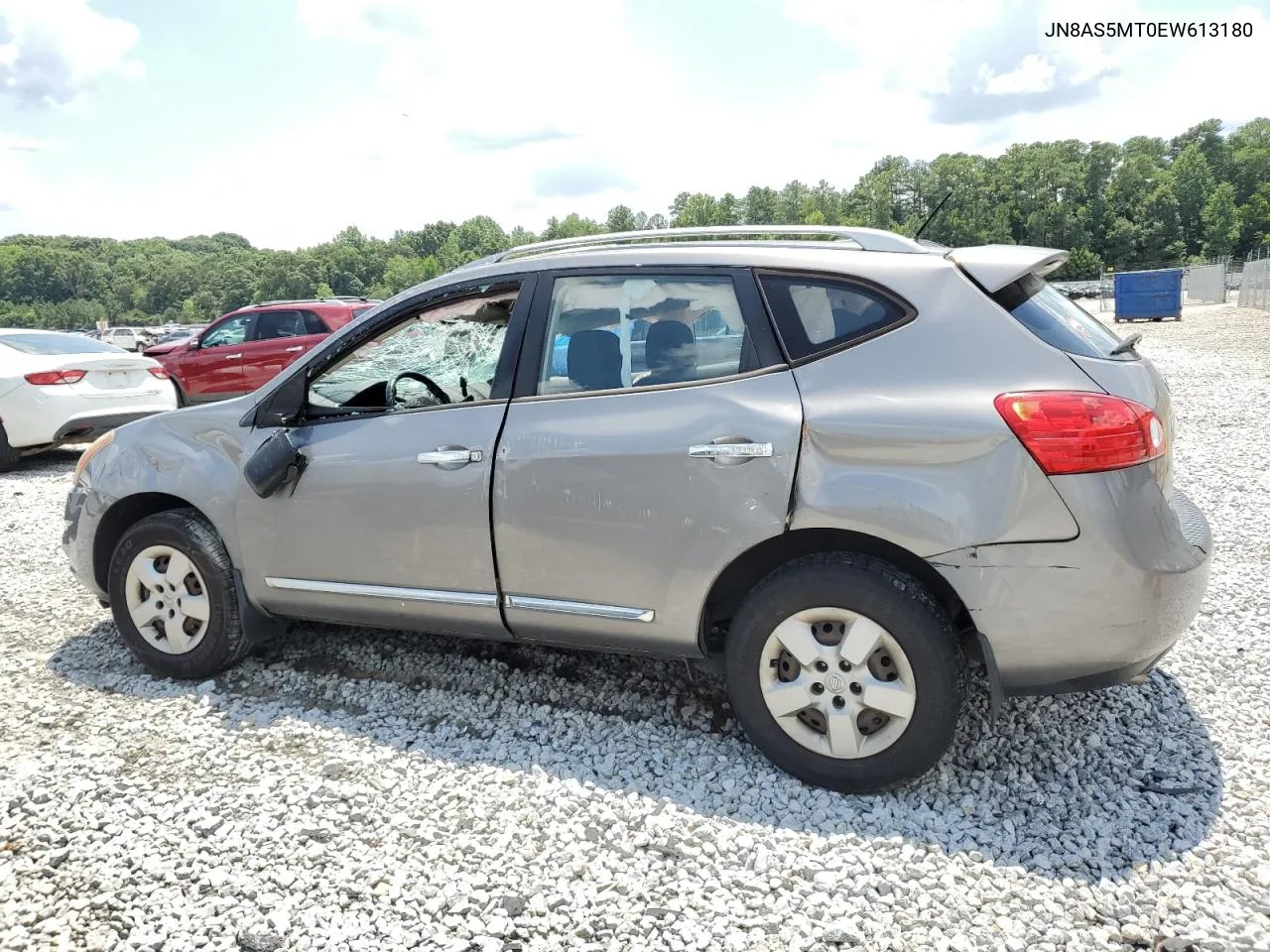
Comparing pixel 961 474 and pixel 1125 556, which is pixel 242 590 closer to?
pixel 961 474

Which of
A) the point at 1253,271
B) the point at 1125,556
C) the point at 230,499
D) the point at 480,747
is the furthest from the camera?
the point at 1253,271

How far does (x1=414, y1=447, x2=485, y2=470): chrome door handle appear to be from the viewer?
130 inches

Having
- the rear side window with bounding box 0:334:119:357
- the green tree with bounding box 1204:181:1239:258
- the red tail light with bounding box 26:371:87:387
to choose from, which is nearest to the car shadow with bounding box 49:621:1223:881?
the red tail light with bounding box 26:371:87:387

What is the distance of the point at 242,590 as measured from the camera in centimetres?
384

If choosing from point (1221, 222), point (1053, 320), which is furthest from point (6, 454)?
point (1221, 222)

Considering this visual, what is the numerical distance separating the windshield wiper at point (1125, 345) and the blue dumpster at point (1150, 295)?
1488 inches

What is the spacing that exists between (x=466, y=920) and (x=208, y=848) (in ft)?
3.00

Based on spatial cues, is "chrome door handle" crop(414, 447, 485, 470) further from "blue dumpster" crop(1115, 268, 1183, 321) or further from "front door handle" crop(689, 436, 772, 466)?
"blue dumpster" crop(1115, 268, 1183, 321)

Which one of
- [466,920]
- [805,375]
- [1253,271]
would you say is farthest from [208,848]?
[1253,271]

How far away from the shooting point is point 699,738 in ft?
11.0

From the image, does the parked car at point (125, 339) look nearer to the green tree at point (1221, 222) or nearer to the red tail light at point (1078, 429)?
the red tail light at point (1078, 429)

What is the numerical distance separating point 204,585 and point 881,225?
103392mm

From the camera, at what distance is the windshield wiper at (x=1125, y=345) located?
2976 mm

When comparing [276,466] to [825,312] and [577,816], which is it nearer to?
[577,816]
